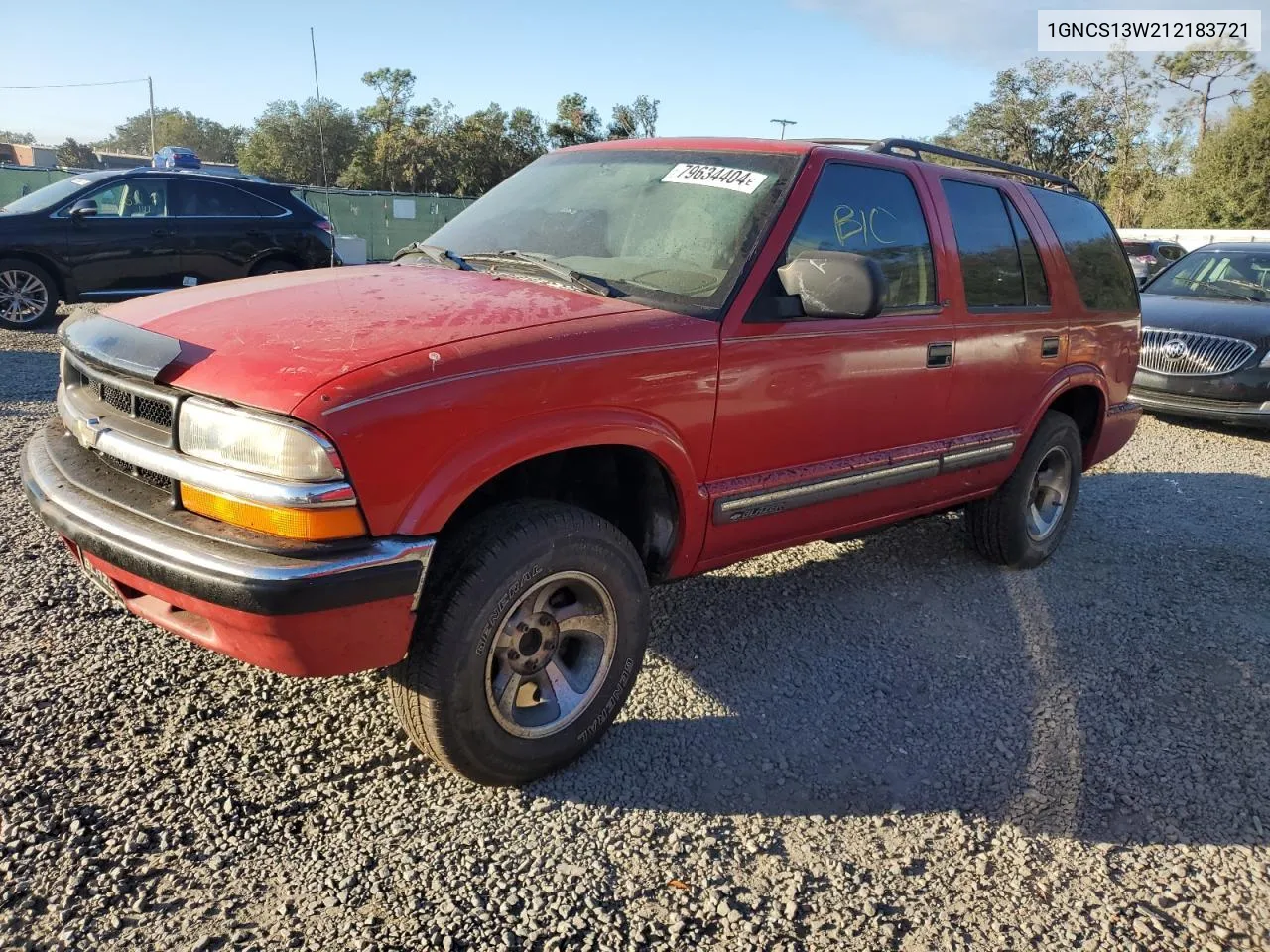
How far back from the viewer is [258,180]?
10609 millimetres

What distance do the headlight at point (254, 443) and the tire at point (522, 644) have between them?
463 millimetres

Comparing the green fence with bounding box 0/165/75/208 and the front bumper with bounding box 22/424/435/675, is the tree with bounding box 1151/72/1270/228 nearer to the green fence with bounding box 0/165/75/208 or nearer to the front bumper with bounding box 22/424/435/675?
the green fence with bounding box 0/165/75/208

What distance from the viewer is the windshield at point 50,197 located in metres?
9.34

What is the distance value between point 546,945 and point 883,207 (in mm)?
2856

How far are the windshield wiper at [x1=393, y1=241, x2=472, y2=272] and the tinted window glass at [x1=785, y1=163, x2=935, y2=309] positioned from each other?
1.17 meters

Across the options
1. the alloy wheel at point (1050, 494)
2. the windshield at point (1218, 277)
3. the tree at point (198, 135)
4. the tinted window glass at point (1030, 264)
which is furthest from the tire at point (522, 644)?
the tree at point (198, 135)

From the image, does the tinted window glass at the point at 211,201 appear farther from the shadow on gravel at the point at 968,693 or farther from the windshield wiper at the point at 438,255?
the shadow on gravel at the point at 968,693

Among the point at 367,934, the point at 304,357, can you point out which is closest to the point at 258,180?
the point at 304,357

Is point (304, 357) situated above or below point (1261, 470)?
above

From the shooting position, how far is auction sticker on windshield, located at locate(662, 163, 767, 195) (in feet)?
10.8

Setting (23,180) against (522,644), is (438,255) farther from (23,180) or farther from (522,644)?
(23,180)

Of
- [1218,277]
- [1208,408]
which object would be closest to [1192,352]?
[1208,408]

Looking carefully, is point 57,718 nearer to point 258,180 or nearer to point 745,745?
point 745,745

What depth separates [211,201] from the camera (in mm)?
10102
